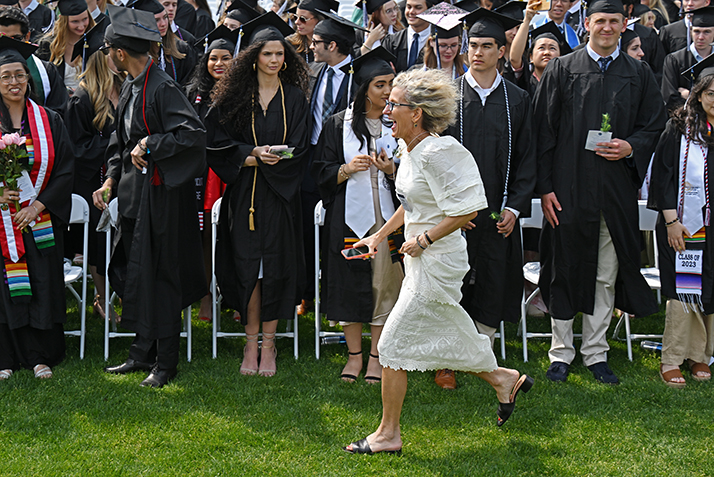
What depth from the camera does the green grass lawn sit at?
4.18 meters

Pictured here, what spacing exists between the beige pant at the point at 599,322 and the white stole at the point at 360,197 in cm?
151

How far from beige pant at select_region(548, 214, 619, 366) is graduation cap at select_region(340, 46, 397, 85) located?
182 cm

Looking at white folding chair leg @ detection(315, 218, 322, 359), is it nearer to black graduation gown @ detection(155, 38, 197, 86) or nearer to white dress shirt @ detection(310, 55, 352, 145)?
white dress shirt @ detection(310, 55, 352, 145)

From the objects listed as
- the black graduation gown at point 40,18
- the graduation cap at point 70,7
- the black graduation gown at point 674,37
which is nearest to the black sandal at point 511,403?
the black graduation gown at point 674,37

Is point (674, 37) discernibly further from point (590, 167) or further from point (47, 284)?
point (47, 284)

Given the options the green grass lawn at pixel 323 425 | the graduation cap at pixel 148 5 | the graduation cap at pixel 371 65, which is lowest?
the green grass lawn at pixel 323 425

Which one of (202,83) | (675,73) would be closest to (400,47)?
(202,83)

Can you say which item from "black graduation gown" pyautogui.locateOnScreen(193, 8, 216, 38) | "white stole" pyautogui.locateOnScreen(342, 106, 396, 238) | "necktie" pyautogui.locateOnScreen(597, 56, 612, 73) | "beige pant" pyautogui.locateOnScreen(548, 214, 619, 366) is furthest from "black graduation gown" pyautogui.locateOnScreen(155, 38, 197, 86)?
"beige pant" pyautogui.locateOnScreen(548, 214, 619, 366)

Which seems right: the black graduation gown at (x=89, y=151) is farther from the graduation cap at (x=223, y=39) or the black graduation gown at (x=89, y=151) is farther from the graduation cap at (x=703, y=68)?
the graduation cap at (x=703, y=68)

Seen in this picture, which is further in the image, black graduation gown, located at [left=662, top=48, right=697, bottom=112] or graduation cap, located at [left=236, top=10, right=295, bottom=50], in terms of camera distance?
black graduation gown, located at [left=662, top=48, right=697, bottom=112]

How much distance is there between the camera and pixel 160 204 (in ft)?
17.0

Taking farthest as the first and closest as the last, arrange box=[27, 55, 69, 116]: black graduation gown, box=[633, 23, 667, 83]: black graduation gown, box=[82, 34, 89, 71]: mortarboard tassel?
box=[633, 23, 667, 83]: black graduation gown
box=[82, 34, 89, 71]: mortarboard tassel
box=[27, 55, 69, 116]: black graduation gown

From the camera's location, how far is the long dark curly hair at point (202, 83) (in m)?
6.22

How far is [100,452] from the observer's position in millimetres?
4277
